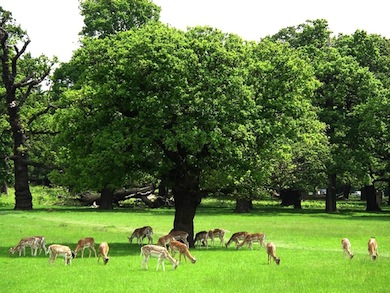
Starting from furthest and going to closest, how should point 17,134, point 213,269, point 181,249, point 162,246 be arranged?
point 17,134 → point 162,246 → point 181,249 → point 213,269

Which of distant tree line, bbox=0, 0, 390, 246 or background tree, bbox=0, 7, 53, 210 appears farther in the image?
background tree, bbox=0, 7, 53, 210

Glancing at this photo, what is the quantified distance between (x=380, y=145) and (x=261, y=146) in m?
29.8

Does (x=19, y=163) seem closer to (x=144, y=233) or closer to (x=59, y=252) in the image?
(x=144, y=233)

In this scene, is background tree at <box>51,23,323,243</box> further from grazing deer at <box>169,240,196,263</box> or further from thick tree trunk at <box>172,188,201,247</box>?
grazing deer at <box>169,240,196,263</box>

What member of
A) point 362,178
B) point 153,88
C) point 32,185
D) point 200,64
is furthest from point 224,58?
point 32,185

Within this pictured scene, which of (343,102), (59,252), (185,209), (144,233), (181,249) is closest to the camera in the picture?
(59,252)

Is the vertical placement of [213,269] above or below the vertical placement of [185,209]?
below

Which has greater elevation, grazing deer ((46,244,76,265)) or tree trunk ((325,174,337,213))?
tree trunk ((325,174,337,213))

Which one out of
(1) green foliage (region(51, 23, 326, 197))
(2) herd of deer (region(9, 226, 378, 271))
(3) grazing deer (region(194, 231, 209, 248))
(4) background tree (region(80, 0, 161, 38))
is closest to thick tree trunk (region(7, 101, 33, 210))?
(4) background tree (region(80, 0, 161, 38))

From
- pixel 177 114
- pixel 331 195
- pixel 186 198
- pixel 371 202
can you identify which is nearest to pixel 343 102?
pixel 331 195

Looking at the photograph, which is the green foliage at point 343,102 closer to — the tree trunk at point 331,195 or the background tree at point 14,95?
the tree trunk at point 331,195

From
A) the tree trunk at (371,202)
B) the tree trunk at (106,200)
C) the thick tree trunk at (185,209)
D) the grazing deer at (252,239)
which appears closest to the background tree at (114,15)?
the tree trunk at (106,200)

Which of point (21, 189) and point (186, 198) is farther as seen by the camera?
point (21, 189)

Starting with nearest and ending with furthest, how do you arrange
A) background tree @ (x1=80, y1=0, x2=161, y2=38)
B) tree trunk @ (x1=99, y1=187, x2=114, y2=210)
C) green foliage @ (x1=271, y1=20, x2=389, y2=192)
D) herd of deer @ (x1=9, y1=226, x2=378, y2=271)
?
1. herd of deer @ (x1=9, y1=226, x2=378, y2=271)
2. green foliage @ (x1=271, y1=20, x2=389, y2=192)
3. tree trunk @ (x1=99, y1=187, x2=114, y2=210)
4. background tree @ (x1=80, y1=0, x2=161, y2=38)
